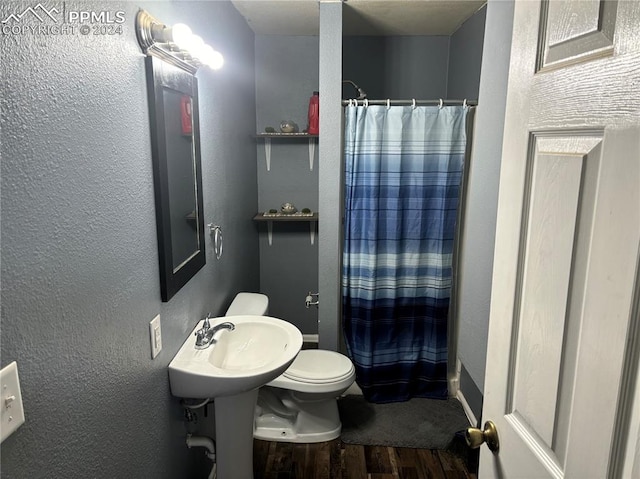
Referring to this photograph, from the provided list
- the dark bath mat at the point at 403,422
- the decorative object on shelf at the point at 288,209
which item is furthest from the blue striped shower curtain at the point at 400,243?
the decorative object on shelf at the point at 288,209

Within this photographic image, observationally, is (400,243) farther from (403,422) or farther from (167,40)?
(167,40)

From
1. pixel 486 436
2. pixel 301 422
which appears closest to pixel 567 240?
pixel 486 436

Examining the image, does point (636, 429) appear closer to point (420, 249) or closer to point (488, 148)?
point (488, 148)

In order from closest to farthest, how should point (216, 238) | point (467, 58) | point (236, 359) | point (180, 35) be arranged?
point (180, 35)
point (236, 359)
point (216, 238)
point (467, 58)

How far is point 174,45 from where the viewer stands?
4.80 feet

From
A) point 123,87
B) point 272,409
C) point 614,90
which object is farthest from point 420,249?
point 614,90

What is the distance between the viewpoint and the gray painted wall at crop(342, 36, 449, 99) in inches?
127

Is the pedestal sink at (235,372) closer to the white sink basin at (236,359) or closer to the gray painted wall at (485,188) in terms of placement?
the white sink basin at (236,359)

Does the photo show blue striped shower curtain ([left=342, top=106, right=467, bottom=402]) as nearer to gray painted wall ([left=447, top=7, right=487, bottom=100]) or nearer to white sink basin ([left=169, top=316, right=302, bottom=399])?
gray painted wall ([left=447, top=7, right=487, bottom=100])

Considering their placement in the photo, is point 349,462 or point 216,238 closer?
point 216,238

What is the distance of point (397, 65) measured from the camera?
3.25 metres

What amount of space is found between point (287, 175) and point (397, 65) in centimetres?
109

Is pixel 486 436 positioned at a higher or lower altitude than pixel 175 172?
lower

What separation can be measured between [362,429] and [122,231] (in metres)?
1.94
